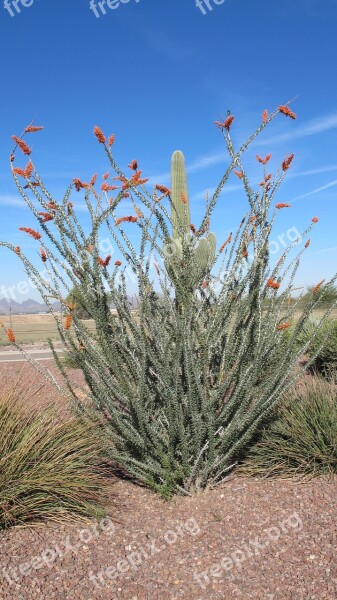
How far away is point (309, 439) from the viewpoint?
5164mm

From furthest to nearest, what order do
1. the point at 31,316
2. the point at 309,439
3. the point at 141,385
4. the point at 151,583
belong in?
the point at 31,316 < the point at 309,439 < the point at 141,385 < the point at 151,583

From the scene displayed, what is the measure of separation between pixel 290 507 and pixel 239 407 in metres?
0.90

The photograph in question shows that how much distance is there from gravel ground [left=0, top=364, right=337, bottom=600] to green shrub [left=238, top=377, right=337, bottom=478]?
0.33 m

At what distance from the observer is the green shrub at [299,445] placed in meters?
5.05

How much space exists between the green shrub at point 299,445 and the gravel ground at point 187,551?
12.9 inches

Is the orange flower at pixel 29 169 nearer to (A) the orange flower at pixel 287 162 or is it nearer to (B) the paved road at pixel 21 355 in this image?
(A) the orange flower at pixel 287 162

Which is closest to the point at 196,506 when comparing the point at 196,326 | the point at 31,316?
the point at 196,326

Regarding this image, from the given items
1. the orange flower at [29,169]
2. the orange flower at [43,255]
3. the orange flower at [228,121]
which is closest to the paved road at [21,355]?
the orange flower at [43,255]

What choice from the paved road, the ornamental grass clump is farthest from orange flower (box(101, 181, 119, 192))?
the paved road

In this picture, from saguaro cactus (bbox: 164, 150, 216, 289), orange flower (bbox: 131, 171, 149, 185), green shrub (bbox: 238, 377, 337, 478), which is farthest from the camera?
green shrub (bbox: 238, 377, 337, 478)

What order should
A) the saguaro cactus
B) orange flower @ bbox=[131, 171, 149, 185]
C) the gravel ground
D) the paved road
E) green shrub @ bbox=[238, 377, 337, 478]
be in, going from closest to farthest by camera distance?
1. the gravel ground
2. orange flower @ bbox=[131, 171, 149, 185]
3. the saguaro cactus
4. green shrub @ bbox=[238, 377, 337, 478]
5. the paved road

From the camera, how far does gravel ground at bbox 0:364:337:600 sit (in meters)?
3.51

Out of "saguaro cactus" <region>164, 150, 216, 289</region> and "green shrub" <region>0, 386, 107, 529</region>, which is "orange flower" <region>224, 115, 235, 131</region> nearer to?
"saguaro cactus" <region>164, 150, 216, 289</region>

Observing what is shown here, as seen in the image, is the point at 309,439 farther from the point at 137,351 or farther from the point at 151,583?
the point at 151,583
